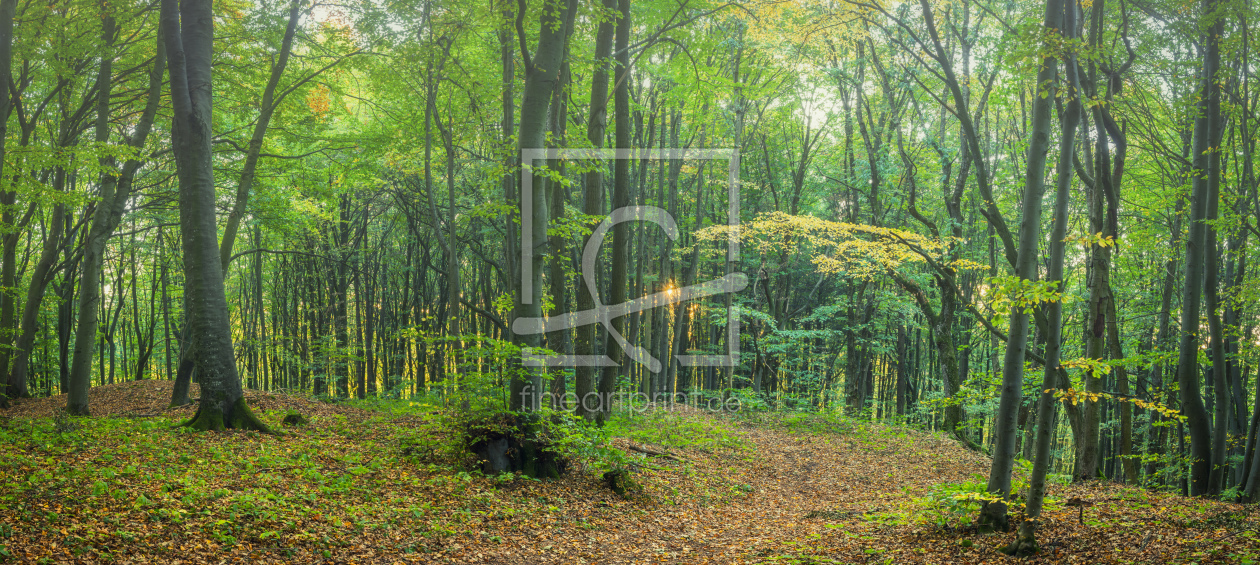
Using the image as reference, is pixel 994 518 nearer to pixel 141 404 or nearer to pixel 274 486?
pixel 274 486

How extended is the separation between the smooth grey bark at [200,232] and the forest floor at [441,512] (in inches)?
23.6

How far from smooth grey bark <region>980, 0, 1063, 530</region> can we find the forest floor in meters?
0.55

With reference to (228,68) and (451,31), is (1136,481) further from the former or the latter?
(228,68)

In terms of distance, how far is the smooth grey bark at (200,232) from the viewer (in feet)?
24.5

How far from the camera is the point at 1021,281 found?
4.45m

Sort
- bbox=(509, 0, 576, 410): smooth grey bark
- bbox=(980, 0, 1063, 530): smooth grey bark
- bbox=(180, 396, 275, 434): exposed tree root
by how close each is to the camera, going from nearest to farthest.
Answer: bbox=(980, 0, 1063, 530): smooth grey bark, bbox=(509, 0, 576, 410): smooth grey bark, bbox=(180, 396, 275, 434): exposed tree root

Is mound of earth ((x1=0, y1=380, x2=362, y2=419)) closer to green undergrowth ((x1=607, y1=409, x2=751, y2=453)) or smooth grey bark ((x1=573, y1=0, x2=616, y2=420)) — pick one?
smooth grey bark ((x1=573, y1=0, x2=616, y2=420))

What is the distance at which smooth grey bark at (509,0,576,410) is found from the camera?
730 cm

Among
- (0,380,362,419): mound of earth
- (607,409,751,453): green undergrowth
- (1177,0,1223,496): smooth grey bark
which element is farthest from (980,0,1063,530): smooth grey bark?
(0,380,362,419): mound of earth

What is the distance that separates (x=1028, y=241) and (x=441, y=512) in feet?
18.4

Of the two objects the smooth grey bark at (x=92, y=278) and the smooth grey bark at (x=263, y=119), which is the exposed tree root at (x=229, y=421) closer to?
the smooth grey bark at (x=92, y=278)

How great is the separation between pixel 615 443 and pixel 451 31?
315 inches

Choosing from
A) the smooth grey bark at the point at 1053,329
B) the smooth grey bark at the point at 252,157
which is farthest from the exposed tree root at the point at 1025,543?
the smooth grey bark at the point at 252,157

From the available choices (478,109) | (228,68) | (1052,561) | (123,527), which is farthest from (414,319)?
(1052,561)
